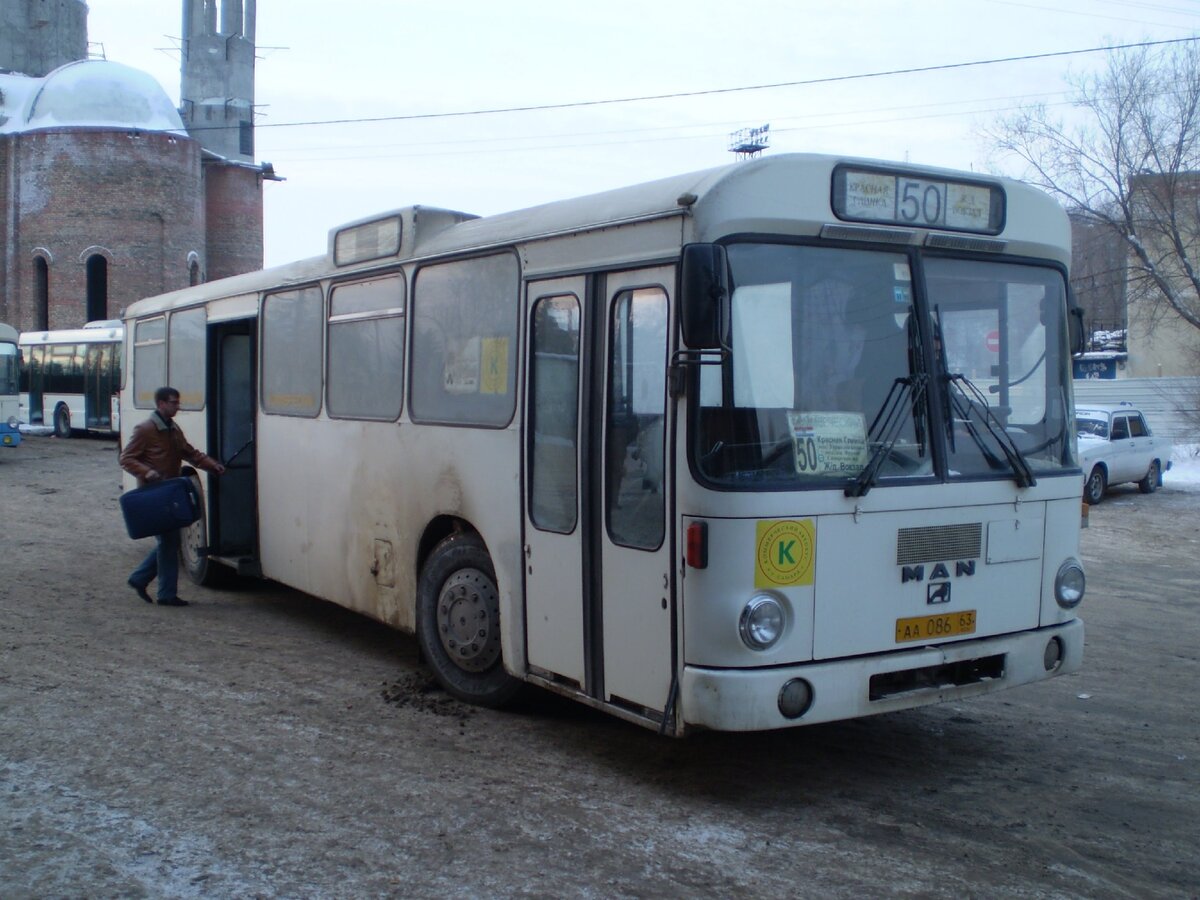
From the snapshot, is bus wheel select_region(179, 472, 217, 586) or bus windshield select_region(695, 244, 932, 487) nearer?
bus windshield select_region(695, 244, 932, 487)

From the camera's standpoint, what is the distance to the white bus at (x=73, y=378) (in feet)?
122

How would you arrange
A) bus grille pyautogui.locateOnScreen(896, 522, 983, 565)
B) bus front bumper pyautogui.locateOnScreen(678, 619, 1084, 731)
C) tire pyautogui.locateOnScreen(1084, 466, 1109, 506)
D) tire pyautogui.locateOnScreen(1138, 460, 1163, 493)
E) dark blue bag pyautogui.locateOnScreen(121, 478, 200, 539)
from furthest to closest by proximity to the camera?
tire pyautogui.locateOnScreen(1138, 460, 1163, 493), tire pyautogui.locateOnScreen(1084, 466, 1109, 506), dark blue bag pyautogui.locateOnScreen(121, 478, 200, 539), bus grille pyautogui.locateOnScreen(896, 522, 983, 565), bus front bumper pyautogui.locateOnScreen(678, 619, 1084, 731)

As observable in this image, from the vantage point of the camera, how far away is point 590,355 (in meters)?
5.86

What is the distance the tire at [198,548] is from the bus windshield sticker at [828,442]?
713 centimetres

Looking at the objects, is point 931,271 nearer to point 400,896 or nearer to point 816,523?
point 816,523

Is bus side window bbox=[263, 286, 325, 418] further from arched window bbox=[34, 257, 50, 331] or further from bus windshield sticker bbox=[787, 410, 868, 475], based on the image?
arched window bbox=[34, 257, 50, 331]

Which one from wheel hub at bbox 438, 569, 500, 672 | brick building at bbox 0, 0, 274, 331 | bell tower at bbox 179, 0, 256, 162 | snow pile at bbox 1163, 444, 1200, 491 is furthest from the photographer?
bell tower at bbox 179, 0, 256, 162

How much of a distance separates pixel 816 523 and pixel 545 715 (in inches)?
96.4

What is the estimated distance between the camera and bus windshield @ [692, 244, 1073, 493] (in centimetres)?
512

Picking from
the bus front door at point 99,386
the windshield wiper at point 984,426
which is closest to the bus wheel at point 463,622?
the windshield wiper at point 984,426

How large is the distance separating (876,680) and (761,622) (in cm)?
74

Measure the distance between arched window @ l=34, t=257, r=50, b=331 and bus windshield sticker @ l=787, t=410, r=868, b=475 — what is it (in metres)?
49.9

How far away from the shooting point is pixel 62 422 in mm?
38656

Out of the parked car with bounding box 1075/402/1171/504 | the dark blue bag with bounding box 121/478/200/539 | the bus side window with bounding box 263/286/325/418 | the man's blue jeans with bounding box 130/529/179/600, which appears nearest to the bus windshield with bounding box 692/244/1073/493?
the bus side window with bounding box 263/286/325/418
